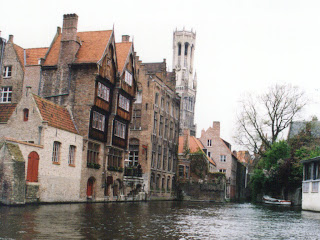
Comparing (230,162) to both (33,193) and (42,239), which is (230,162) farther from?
(42,239)

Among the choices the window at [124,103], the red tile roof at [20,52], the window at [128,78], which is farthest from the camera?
the window at [128,78]

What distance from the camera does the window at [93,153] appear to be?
37.3m

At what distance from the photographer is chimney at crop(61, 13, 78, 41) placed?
38125 mm

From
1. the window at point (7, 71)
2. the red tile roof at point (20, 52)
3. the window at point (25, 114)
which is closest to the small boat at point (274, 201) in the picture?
the red tile roof at point (20, 52)

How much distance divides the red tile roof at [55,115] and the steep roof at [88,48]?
4866mm

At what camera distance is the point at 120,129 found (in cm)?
4309

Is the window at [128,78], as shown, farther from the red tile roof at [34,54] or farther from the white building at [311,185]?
the white building at [311,185]

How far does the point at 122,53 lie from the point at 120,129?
7.60 m

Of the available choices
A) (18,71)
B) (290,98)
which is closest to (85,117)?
(18,71)

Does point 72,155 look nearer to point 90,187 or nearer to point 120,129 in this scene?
point 90,187

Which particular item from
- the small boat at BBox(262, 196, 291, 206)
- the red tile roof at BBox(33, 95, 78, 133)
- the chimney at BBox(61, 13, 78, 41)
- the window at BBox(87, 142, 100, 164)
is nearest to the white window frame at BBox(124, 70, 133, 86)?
the chimney at BBox(61, 13, 78, 41)

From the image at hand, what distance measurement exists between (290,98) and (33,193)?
36800 millimetres

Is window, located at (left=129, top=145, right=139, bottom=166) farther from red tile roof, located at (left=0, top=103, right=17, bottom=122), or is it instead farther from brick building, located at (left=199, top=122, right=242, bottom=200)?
brick building, located at (left=199, top=122, right=242, bottom=200)

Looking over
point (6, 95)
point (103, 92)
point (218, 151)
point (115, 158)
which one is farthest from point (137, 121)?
point (218, 151)
